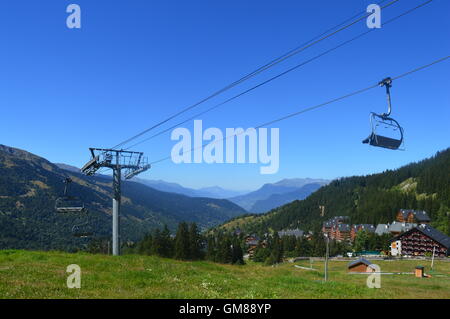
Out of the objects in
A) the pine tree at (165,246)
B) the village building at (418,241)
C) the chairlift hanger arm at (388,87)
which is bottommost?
the village building at (418,241)

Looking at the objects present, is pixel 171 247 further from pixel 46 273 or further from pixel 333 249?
pixel 333 249

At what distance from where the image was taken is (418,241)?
158 metres

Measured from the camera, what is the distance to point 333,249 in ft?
550

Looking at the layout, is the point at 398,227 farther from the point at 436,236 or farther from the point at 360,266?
the point at 360,266

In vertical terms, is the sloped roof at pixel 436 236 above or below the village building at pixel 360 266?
below

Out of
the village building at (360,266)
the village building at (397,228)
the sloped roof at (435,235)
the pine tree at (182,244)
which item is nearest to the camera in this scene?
the village building at (360,266)

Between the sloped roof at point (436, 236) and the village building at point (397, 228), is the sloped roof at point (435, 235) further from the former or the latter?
the village building at point (397, 228)

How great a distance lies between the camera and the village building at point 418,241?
154 m

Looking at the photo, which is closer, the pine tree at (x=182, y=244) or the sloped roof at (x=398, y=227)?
the pine tree at (x=182, y=244)

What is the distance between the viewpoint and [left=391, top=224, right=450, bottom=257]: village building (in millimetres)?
153875

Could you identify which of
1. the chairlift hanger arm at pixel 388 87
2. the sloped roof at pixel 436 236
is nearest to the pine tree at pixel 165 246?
the chairlift hanger arm at pixel 388 87

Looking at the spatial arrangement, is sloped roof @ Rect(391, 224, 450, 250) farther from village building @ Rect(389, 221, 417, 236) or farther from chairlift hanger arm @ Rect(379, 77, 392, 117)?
chairlift hanger arm @ Rect(379, 77, 392, 117)
